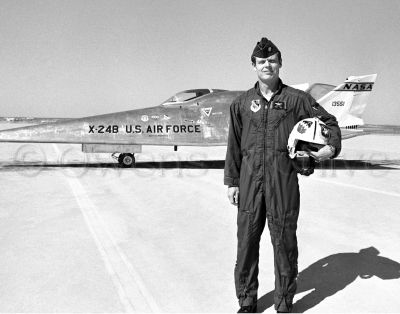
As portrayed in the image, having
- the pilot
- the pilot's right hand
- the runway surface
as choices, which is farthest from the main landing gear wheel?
the pilot

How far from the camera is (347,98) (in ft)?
54.2

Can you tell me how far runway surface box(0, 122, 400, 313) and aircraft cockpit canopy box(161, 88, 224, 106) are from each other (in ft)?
16.1

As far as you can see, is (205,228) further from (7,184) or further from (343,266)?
(7,184)

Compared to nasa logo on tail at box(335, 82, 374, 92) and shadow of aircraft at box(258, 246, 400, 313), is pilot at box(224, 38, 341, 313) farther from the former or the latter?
nasa logo on tail at box(335, 82, 374, 92)

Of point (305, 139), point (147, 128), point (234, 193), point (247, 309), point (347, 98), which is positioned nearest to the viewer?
point (305, 139)

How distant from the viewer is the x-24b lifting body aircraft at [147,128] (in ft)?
44.3

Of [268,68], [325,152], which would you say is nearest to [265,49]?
[268,68]

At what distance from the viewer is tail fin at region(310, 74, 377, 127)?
16484mm

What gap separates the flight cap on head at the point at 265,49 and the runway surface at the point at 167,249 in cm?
227

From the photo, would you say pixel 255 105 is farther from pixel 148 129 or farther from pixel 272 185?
pixel 148 129

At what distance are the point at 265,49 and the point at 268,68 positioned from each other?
0.17 meters

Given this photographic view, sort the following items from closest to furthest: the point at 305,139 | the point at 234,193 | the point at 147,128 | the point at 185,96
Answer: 1. the point at 305,139
2. the point at 234,193
3. the point at 147,128
4. the point at 185,96

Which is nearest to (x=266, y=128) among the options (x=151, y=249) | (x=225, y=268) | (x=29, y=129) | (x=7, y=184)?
(x=225, y=268)

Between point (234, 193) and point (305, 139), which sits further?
point (234, 193)
